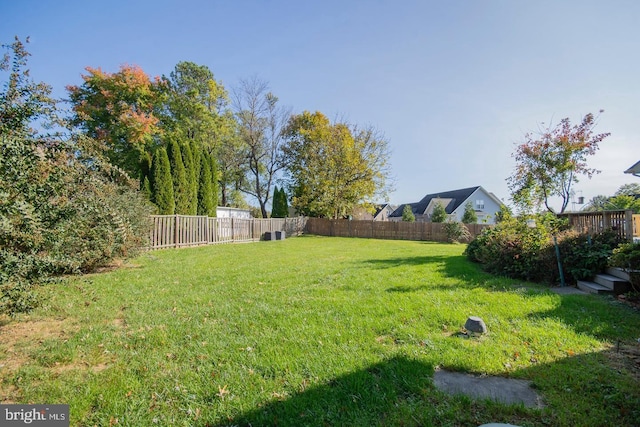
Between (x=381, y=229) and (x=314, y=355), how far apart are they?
19.6 metres

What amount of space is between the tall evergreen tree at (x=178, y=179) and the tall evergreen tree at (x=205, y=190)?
1.73m

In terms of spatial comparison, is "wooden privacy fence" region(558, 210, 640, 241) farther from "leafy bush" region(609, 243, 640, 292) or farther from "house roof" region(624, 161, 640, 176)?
"leafy bush" region(609, 243, 640, 292)

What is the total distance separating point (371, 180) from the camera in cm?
2211

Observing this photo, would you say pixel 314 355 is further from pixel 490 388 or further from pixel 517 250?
pixel 517 250

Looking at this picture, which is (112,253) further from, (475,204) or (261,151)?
(475,204)

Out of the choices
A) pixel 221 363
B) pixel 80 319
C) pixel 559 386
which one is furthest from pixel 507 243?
pixel 80 319

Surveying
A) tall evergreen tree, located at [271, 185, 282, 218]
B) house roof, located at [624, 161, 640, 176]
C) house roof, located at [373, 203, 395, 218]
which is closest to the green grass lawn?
house roof, located at [624, 161, 640, 176]

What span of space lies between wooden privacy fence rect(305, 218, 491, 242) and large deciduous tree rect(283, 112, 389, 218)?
2.95ft

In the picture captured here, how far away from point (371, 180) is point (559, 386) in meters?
20.6

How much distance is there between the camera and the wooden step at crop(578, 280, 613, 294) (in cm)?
444

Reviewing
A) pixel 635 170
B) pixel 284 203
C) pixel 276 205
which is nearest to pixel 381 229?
A: pixel 284 203

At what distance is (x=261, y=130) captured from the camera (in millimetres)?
24312

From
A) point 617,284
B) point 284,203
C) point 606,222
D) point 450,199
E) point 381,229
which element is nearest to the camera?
point 617,284

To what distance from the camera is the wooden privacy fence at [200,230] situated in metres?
10.9
